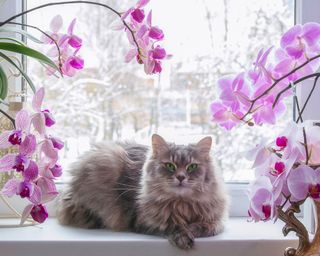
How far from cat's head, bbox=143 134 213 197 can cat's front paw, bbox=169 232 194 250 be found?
102 millimetres

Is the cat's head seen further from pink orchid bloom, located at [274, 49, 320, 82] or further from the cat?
pink orchid bloom, located at [274, 49, 320, 82]

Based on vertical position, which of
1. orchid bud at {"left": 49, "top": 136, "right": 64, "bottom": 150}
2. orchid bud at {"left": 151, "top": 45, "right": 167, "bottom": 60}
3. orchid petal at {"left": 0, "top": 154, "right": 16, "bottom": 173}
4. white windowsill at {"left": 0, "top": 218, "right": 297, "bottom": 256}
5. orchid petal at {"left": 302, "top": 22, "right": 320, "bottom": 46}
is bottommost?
white windowsill at {"left": 0, "top": 218, "right": 297, "bottom": 256}

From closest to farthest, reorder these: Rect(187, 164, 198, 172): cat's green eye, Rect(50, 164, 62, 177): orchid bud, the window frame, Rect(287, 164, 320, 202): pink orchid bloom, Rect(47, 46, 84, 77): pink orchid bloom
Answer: Rect(287, 164, 320, 202): pink orchid bloom < Rect(50, 164, 62, 177): orchid bud < Rect(47, 46, 84, 77): pink orchid bloom < Rect(187, 164, 198, 172): cat's green eye < the window frame

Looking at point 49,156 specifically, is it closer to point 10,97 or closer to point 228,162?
point 10,97

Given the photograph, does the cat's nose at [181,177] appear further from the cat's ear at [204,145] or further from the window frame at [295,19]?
the window frame at [295,19]

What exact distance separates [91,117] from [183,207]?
474mm

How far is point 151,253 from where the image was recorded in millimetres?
1219

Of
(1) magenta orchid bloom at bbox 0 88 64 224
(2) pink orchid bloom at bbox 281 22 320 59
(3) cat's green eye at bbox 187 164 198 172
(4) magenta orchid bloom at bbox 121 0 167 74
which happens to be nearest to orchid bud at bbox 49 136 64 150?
(1) magenta orchid bloom at bbox 0 88 64 224

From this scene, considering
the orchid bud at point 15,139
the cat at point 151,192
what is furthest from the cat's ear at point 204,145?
the orchid bud at point 15,139

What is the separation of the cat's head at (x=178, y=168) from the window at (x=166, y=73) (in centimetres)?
25

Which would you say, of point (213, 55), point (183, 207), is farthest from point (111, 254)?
point (213, 55)

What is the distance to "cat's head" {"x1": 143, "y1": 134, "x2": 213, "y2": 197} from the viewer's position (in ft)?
4.10

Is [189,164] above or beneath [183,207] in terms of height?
above

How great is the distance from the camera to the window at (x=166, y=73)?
157 centimetres
